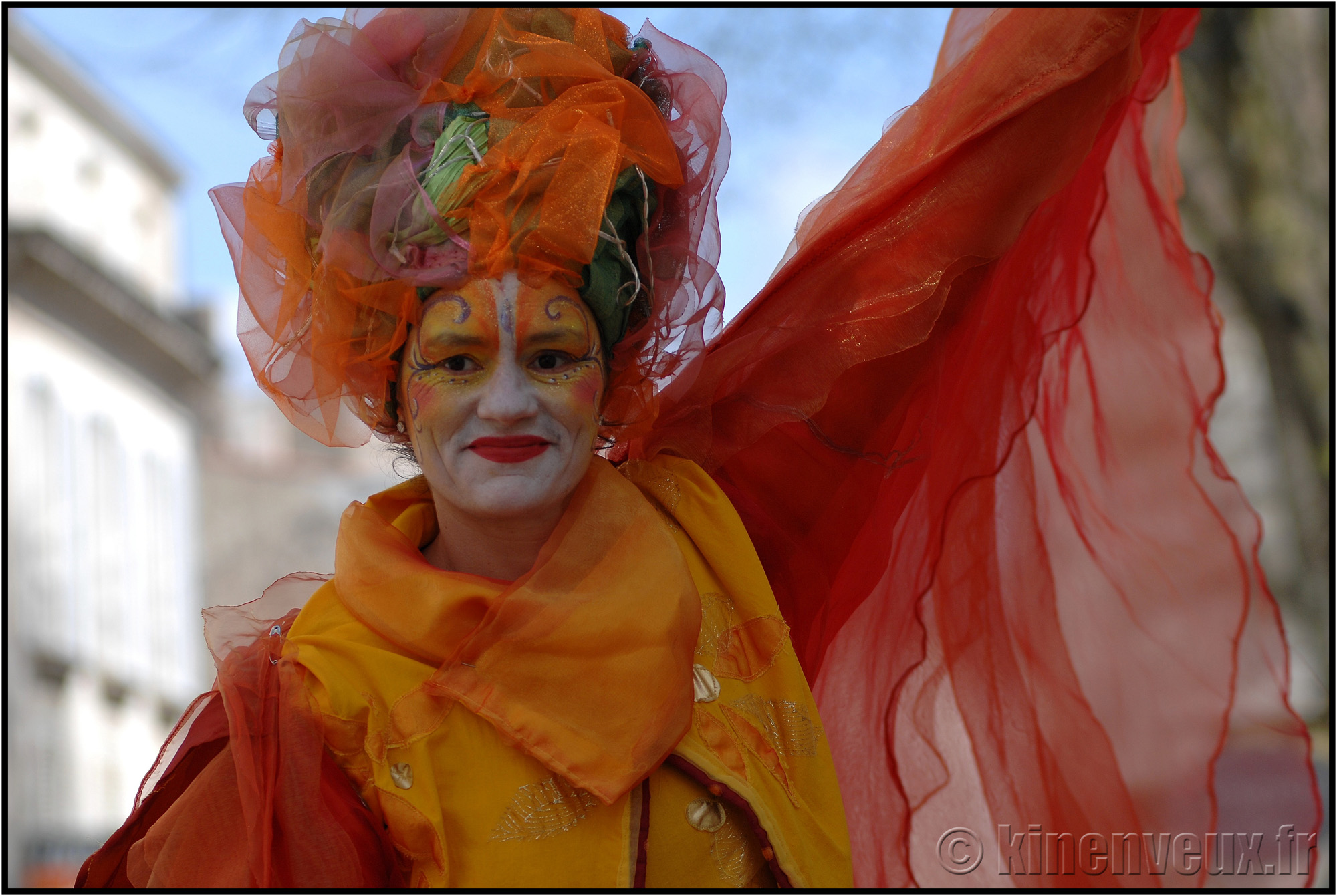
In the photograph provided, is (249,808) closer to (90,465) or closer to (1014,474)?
(1014,474)

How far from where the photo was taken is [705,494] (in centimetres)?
186

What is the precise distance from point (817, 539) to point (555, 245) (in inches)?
29.0

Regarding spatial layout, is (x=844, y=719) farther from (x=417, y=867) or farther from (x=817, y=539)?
(x=417, y=867)

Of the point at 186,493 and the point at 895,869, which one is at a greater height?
the point at 186,493

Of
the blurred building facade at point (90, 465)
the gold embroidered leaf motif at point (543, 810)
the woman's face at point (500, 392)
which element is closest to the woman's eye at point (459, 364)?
the woman's face at point (500, 392)

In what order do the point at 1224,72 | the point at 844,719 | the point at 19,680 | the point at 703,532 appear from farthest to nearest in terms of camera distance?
the point at 19,680 < the point at 1224,72 < the point at 844,719 < the point at 703,532

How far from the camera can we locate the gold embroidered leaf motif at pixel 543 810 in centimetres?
150

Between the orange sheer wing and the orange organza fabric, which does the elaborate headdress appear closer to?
the orange organza fabric

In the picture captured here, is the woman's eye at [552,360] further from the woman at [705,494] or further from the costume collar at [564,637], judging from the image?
the costume collar at [564,637]

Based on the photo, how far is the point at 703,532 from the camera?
1.81m

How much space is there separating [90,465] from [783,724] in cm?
1313

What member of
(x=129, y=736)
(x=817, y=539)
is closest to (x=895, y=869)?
(x=817, y=539)

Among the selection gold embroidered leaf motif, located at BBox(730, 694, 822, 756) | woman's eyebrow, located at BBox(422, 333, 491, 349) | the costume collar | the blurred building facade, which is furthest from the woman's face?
the blurred building facade

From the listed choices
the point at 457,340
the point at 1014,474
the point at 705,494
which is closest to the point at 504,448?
the point at 457,340
